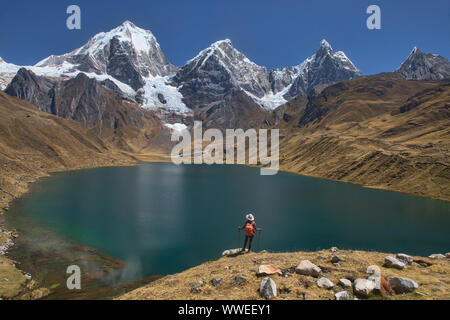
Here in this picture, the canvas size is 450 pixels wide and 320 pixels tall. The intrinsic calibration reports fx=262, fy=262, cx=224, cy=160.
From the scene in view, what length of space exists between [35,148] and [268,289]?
13101 cm

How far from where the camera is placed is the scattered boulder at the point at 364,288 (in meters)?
11.7

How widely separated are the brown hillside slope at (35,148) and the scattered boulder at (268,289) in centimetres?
7171

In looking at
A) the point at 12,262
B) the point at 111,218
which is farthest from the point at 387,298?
the point at 111,218

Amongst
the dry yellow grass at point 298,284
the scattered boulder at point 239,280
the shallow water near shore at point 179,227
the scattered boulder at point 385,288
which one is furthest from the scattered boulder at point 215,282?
the shallow water near shore at point 179,227

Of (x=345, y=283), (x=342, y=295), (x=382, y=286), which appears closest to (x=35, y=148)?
(x=345, y=283)

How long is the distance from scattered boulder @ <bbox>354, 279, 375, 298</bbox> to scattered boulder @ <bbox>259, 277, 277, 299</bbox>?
368 cm

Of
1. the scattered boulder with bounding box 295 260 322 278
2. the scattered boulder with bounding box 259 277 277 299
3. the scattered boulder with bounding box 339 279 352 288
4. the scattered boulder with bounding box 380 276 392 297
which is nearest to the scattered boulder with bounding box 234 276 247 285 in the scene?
the scattered boulder with bounding box 259 277 277 299

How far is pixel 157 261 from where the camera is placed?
29.7m

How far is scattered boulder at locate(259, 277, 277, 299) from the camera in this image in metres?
12.3

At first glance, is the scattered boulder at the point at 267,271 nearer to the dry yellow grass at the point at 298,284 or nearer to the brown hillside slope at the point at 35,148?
the dry yellow grass at the point at 298,284

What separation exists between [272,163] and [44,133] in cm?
13243

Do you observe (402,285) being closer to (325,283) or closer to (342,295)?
(342,295)

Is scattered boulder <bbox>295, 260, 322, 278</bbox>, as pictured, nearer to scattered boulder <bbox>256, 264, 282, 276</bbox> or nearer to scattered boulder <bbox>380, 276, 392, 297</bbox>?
scattered boulder <bbox>256, 264, 282, 276</bbox>

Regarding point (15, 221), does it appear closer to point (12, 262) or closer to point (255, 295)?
point (12, 262)
